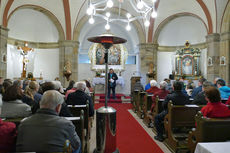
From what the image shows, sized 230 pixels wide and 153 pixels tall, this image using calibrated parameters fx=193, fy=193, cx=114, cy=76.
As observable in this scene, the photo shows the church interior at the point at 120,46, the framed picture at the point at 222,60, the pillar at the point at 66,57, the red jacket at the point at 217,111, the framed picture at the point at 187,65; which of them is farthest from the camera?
the framed picture at the point at 187,65

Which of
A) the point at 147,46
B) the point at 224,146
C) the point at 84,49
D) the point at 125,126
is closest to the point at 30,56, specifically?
the point at 84,49

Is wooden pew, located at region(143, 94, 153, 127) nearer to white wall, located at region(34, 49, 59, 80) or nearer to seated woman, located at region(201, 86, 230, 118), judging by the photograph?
seated woman, located at region(201, 86, 230, 118)

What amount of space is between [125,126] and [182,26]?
11056 millimetres

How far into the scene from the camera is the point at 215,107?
288 cm

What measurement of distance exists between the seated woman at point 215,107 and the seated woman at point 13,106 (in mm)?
2751

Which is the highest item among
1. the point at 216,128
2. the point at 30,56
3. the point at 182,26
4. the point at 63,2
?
the point at 63,2

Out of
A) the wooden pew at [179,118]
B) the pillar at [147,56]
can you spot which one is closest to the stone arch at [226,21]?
the pillar at [147,56]

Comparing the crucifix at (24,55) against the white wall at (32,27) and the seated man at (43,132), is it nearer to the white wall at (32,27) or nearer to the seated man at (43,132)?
the white wall at (32,27)

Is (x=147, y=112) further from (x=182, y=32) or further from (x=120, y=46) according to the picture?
(x=182, y=32)

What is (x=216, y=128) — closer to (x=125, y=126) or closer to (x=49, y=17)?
(x=125, y=126)

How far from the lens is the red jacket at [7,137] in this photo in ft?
6.13

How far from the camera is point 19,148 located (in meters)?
1.85

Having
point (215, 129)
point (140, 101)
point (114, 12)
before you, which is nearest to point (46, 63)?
point (114, 12)

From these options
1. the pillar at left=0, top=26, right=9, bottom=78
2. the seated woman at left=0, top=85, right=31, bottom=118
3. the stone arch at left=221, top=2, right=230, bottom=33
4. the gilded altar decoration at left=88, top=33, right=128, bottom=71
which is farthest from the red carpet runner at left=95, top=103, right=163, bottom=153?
the gilded altar decoration at left=88, top=33, right=128, bottom=71
